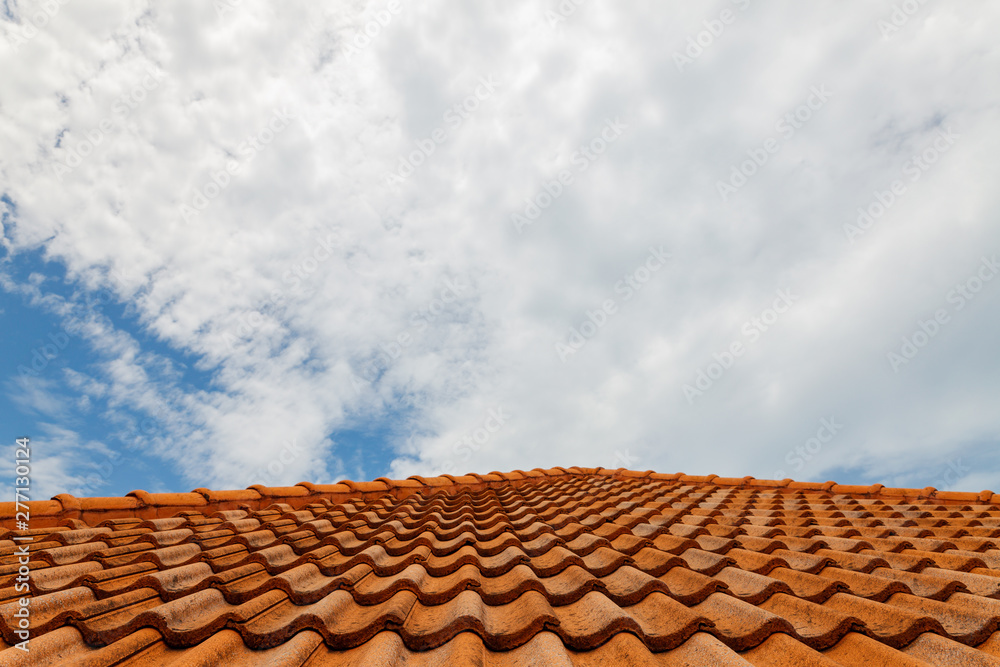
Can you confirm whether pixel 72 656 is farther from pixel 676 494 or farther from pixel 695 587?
pixel 676 494

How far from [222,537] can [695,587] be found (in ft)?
10.7

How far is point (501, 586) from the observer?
103 inches

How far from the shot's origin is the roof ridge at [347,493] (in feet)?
13.7

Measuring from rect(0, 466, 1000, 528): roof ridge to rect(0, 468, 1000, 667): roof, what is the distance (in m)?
0.03

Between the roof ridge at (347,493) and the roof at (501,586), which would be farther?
the roof ridge at (347,493)

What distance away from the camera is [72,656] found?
189 centimetres

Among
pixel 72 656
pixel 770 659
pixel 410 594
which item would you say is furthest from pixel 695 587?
pixel 72 656

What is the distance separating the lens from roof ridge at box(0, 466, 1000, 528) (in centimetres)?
417

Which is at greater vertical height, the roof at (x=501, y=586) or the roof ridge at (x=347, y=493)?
the roof ridge at (x=347, y=493)

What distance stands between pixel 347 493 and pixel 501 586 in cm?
388

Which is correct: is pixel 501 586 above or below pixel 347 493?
below

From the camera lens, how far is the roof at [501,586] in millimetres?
1897

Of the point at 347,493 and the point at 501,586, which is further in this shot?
the point at 347,493

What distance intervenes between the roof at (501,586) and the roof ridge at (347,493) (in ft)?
0.10
